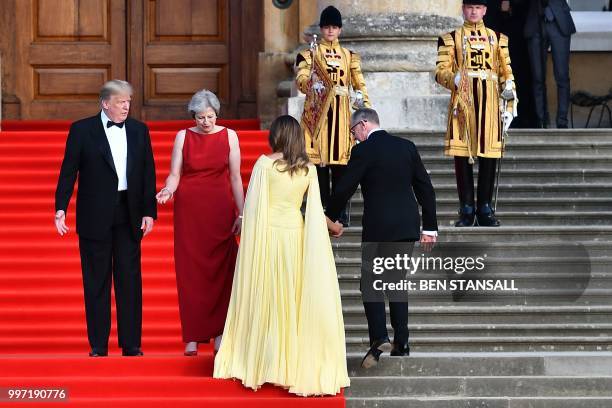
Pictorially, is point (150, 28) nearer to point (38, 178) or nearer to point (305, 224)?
point (38, 178)

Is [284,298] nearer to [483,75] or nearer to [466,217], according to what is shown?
[466,217]

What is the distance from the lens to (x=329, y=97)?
14.2m

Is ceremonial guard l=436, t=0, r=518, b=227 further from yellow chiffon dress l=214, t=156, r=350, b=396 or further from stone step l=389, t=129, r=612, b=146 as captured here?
yellow chiffon dress l=214, t=156, r=350, b=396

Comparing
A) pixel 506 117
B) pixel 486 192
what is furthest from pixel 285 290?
pixel 506 117

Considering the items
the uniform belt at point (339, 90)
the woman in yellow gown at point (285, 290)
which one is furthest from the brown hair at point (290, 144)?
the uniform belt at point (339, 90)

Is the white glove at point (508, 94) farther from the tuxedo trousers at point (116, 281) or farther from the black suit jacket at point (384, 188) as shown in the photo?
the tuxedo trousers at point (116, 281)

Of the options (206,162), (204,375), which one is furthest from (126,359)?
(206,162)

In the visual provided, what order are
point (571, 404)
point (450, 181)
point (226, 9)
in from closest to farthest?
point (571, 404)
point (450, 181)
point (226, 9)

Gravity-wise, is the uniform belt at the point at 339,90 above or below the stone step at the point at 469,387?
above

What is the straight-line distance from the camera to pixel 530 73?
721 inches

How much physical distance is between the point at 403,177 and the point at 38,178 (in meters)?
4.49

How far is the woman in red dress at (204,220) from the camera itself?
452 inches

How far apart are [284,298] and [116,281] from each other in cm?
111

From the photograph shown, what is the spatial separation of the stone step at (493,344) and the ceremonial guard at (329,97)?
86.2 inches
